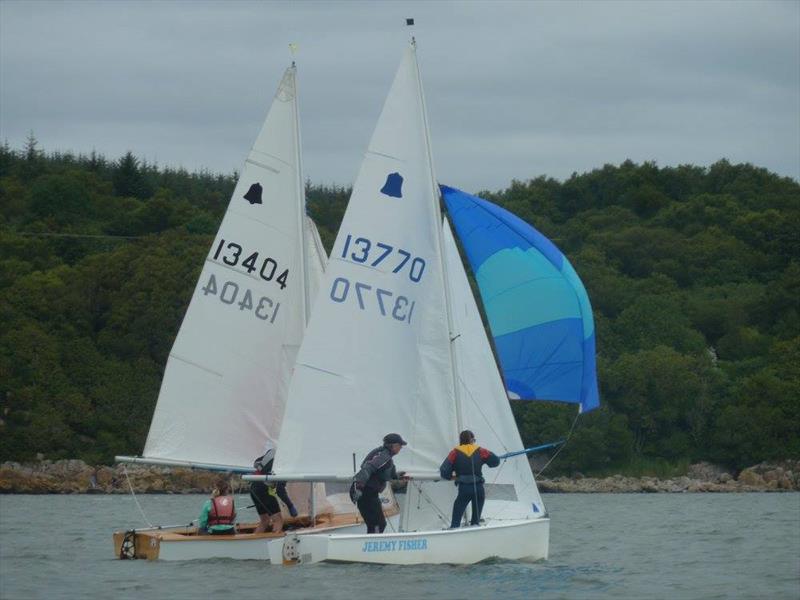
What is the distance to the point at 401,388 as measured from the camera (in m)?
20.1

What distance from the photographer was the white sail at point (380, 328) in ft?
65.7

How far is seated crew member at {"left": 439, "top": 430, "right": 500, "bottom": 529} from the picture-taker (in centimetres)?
1922

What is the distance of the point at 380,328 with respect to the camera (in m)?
20.2

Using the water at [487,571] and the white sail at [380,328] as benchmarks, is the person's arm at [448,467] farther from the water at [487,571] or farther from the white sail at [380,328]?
the water at [487,571]

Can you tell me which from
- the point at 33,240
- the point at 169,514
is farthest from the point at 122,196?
the point at 169,514

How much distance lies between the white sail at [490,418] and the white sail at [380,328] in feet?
1.21

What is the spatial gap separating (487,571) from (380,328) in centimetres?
327

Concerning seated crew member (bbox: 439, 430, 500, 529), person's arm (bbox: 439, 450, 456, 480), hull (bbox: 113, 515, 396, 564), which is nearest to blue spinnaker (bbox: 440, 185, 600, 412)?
seated crew member (bbox: 439, 430, 500, 529)

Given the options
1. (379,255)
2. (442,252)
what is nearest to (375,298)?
(379,255)

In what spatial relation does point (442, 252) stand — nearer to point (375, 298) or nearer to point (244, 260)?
point (375, 298)

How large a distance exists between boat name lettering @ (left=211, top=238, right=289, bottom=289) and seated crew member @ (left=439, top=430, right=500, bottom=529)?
15.5 feet

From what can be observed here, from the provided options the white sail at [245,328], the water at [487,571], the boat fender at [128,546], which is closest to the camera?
the water at [487,571]

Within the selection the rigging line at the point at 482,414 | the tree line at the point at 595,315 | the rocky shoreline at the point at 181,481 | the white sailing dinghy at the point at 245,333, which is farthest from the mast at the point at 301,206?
the tree line at the point at 595,315

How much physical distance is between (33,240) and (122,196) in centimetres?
1978
